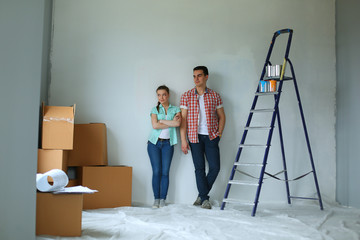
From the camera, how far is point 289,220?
3525 mm

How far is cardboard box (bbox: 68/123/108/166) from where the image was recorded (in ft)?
13.4

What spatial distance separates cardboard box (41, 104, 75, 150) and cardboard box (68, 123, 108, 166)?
0.44 metres

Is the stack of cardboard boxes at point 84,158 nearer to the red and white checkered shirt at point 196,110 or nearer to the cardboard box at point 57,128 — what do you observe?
the cardboard box at point 57,128

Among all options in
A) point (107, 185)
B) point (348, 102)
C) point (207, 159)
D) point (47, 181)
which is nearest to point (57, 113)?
point (107, 185)

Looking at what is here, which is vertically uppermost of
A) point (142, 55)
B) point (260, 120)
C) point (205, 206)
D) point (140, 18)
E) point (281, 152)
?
point (140, 18)

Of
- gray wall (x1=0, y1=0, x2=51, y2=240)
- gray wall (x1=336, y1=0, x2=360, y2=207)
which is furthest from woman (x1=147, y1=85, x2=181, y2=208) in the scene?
gray wall (x1=0, y1=0, x2=51, y2=240)

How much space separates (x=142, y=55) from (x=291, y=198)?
8.21ft

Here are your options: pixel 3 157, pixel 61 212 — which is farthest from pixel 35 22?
pixel 61 212

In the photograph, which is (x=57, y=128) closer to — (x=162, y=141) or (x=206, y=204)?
(x=162, y=141)

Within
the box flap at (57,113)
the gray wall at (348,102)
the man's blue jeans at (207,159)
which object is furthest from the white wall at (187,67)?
the box flap at (57,113)

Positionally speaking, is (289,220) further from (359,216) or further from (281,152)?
(281,152)

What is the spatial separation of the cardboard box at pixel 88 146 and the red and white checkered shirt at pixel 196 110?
100 cm

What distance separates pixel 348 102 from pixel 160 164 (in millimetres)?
2399

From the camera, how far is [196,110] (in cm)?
443
